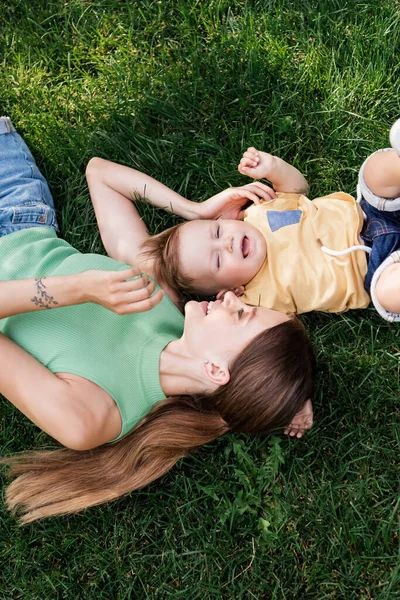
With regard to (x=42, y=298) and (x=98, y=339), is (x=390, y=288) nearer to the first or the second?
(x=98, y=339)

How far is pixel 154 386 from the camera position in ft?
10.5

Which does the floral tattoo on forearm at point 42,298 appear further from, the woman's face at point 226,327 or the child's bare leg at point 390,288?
the child's bare leg at point 390,288

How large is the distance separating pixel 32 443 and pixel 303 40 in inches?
110

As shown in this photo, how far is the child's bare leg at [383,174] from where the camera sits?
3303mm

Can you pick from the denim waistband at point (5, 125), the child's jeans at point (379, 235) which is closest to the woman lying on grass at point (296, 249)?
the child's jeans at point (379, 235)

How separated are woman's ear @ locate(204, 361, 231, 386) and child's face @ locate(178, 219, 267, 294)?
560 millimetres

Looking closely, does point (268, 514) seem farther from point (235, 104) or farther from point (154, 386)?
point (235, 104)

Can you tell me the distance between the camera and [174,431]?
126 inches

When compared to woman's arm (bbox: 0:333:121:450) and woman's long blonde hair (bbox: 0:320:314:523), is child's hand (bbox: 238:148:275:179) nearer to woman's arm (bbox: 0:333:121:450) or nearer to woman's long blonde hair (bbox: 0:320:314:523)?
woman's long blonde hair (bbox: 0:320:314:523)

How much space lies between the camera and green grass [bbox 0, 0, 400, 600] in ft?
10.9

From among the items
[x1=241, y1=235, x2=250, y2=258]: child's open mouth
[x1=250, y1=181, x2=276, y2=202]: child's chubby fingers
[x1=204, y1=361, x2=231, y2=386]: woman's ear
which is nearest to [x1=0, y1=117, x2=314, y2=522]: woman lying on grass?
[x1=204, y1=361, x2=231, y2=386]: woman's ear

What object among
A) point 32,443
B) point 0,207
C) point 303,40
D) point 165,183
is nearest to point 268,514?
point 32,443

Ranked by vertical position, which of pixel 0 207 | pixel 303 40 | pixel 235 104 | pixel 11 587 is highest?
pixel 303 40

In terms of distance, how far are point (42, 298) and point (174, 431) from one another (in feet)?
2.98
